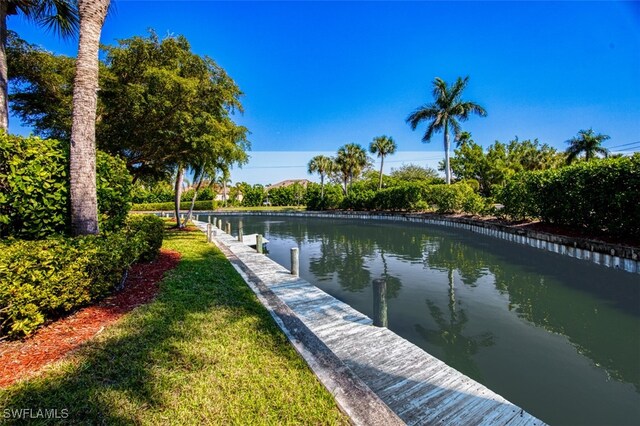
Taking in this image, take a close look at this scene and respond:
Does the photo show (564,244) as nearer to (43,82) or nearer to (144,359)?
(144,359)

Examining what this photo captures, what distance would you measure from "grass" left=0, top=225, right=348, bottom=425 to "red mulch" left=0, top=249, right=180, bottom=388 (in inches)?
8.5

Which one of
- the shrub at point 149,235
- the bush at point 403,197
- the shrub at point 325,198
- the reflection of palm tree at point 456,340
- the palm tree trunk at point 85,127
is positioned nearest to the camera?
the reflection of palm tree at point 456,340

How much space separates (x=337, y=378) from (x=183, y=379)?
1.62 m

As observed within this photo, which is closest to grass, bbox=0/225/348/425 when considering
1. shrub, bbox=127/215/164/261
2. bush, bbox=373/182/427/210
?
shrub, bbox=127/215/164/261

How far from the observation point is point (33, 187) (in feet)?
16.9

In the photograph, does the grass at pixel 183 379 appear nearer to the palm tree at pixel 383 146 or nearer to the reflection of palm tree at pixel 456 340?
the reflection of palm tree at pixel 456 340

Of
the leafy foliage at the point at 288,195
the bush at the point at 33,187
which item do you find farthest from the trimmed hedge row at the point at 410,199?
the bush at the point at 33,187

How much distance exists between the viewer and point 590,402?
11.4ft

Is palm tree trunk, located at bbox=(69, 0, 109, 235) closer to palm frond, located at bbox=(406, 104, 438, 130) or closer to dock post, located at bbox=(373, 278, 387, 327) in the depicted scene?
dock post, located at bbox=(373, 278, 387, 327)

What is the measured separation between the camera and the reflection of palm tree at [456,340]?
4359mm

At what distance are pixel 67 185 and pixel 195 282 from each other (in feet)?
10.1

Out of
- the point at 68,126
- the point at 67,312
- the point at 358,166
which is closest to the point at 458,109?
the point at 358,166

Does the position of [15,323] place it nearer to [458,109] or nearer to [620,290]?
[620,290]

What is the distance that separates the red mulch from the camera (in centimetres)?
316
